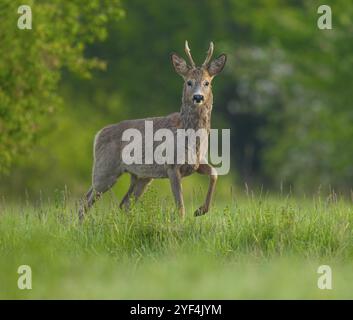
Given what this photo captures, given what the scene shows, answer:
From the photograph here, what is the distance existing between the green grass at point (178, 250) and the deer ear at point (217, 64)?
4.47 ft

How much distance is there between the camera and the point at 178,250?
959cm

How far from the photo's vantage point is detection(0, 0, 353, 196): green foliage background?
671 inches

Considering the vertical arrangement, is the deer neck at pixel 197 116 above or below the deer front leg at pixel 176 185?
above

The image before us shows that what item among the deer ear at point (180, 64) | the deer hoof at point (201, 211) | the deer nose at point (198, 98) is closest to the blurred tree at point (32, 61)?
the deer ear at point (180, 64)

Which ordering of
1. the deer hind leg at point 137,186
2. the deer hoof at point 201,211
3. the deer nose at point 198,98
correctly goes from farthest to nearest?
the deer hind leg at point 137,186 → the deer nose at point 198,98 → the deer hoof at point 201,211

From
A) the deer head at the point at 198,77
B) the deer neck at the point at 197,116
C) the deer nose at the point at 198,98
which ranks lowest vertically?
the deer neck at the point at 197,116

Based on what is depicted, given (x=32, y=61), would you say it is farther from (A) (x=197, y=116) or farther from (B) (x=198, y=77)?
(B) (x=198, y=77)

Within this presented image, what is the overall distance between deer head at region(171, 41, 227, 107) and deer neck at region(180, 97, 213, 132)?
0.04 meters

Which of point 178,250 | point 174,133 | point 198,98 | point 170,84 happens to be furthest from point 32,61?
point 170,84

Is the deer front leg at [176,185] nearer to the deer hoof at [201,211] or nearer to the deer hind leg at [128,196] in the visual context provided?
the deer hoof at [201,211]

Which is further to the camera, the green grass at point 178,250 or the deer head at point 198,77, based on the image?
the deer head at point 198,77

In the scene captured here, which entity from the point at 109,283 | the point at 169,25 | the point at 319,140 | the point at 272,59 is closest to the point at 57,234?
the point at 109,283

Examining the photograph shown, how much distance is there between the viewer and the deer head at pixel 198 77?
1112cm

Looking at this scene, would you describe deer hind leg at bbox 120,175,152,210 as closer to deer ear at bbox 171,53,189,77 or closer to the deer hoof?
the deer hoof
